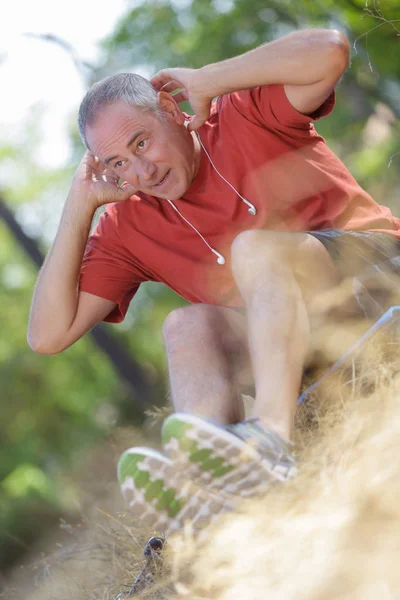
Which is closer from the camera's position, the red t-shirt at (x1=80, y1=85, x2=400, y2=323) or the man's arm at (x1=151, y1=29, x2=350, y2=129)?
the man's arm at (x1=151, y1=29, x2=350, y2=129)

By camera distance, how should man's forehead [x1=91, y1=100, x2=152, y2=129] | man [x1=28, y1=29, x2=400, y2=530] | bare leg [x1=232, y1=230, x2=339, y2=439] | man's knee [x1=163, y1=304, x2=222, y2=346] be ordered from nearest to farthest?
bare leg [x1=232, y1=230, x2=339, y2=439] → man [x1=28, y1=29, x2=400, y2=530] → man's knee [x1=163, y1=304, x2=222, y2=346] → man's forehead [x1=91, y1=100, x2=152, y2=129]

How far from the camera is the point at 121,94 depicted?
200 cm

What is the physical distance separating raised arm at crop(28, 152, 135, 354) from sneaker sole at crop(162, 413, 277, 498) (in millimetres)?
901

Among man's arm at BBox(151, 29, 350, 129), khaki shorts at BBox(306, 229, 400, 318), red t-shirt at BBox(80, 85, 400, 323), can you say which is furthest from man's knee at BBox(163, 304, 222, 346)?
man's arm at BBox(151, 29, 350, 129)

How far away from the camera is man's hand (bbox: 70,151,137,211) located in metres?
2.08

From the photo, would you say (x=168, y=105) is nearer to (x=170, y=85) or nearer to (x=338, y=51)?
(x=170, y=85)

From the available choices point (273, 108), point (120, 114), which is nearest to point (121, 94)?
point (120, 114)

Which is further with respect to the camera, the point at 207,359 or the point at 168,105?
the point at 168,105

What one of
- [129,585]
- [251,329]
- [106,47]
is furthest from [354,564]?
[106,47]

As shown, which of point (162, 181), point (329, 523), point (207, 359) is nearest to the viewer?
point (329, 523)

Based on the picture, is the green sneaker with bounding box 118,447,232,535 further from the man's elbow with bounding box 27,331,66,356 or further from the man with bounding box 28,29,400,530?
the man's elbow with bounding box 27,331,66,356

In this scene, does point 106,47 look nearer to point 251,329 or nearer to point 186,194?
point 186,194

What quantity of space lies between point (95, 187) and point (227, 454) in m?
1.07

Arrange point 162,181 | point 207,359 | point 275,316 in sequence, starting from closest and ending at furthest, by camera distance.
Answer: point 275,316 < point 207,359 < point 162,181
